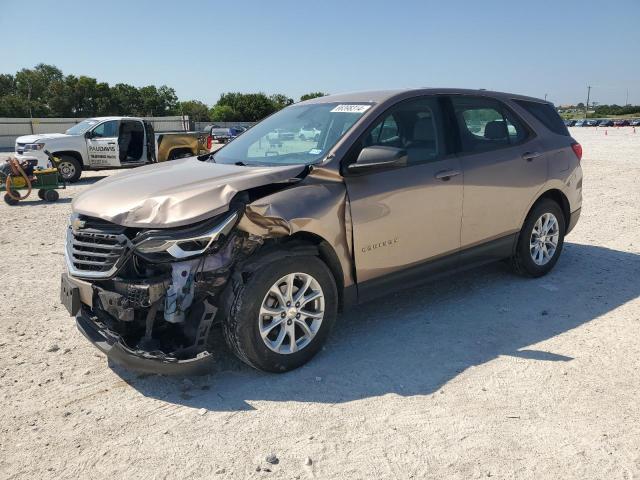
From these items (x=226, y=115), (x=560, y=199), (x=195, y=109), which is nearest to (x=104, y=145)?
(x=560, y=199)

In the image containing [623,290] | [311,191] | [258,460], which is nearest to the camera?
[258,460]

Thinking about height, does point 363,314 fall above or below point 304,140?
below

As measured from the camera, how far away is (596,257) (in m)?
6.32

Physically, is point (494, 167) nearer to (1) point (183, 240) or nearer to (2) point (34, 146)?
(1) point (183, 240)

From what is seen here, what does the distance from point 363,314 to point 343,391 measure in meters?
1.33

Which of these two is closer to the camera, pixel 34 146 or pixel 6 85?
pixel 34 146

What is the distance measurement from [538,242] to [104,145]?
13816 millimetres

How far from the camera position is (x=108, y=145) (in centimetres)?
1590

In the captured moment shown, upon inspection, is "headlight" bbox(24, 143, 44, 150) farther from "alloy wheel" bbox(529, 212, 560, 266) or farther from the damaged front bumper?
"alloy wheel" bbox(529, 212, 560, 266)

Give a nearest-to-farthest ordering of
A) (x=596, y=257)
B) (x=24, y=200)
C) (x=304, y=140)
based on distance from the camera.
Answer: (x=304, y=140), (x=596, y=257), (x=24, y=200)

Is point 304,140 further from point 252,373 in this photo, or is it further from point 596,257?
point 596,257

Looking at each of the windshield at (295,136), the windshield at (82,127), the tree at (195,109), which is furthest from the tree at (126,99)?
the windshield at (295,136)

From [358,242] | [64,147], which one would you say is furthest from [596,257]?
[64,147]

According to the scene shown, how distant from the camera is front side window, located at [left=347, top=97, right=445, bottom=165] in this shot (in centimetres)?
412
